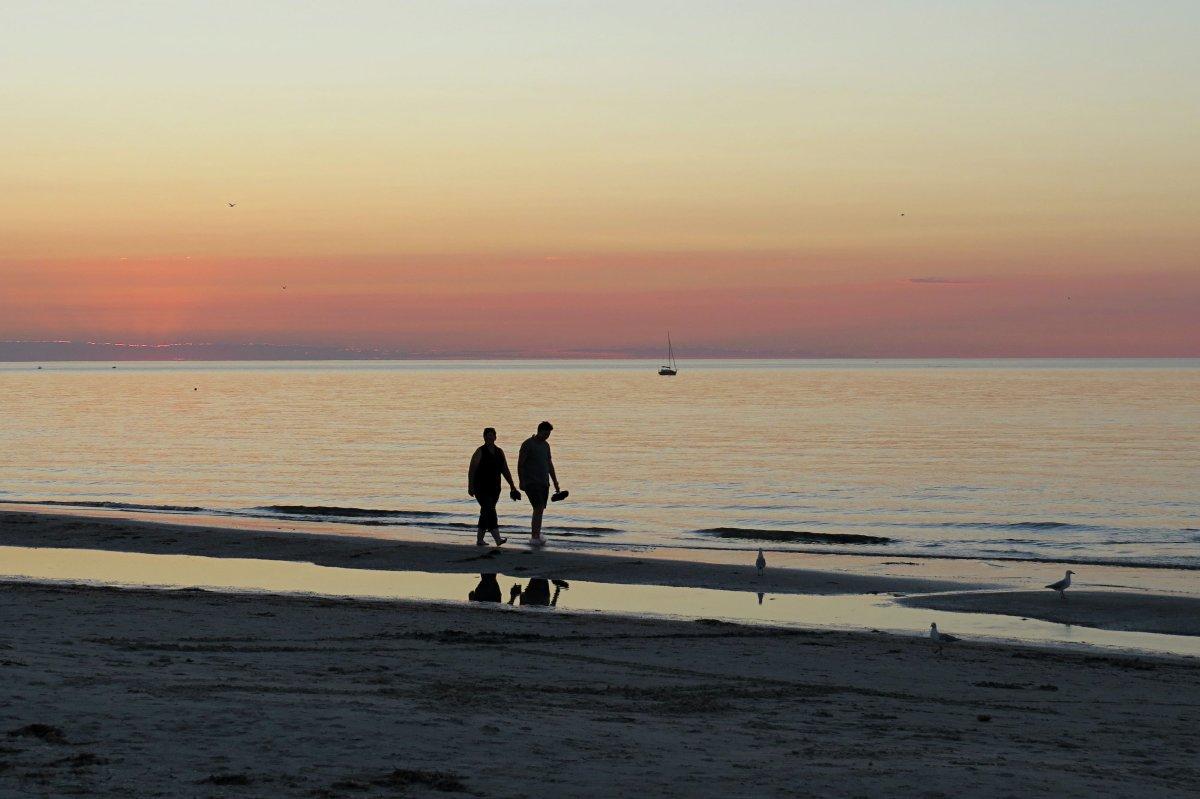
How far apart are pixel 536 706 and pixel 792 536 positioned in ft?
64.9

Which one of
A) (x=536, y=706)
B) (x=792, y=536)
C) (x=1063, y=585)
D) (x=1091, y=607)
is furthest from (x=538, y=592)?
(x=792, y=536)

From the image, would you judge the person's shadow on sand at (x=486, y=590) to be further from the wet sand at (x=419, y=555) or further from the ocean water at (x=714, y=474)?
the ocean water at (x=714, y=474)

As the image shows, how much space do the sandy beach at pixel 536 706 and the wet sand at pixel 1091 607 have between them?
9.91 ft

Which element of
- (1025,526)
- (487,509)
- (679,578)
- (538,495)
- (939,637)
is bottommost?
(1025,526)

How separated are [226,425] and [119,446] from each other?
61.6ft

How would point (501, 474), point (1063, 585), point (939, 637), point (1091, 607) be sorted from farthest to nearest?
point (501, 474) → point (1063, 585) → point (1091, 607) → point (939, 637)

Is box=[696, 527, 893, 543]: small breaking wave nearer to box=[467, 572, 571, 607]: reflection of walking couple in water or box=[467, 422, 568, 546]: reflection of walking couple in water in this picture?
box=[467, 422, 568, 546]: reflection of walking couple in water

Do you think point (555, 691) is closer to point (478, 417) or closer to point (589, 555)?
point (589, 555)

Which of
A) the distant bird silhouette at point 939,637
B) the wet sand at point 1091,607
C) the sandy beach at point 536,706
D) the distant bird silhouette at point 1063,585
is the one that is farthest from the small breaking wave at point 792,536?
the distant bird silhouette at point 939,637

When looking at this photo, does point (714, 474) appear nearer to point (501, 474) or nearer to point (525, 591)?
point (501, 474)

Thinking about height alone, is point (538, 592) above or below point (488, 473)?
below

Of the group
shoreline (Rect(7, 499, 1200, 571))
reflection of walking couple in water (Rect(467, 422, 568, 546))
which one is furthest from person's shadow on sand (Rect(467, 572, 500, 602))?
shoreline (Rect(7, 499, 1200, 571))

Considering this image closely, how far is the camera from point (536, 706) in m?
10.4

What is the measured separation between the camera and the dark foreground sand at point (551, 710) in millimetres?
8086
